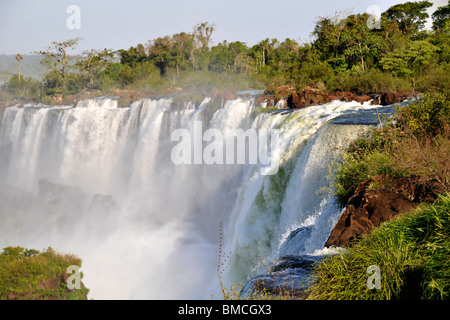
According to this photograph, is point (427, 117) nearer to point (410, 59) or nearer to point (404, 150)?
point (404, 150)

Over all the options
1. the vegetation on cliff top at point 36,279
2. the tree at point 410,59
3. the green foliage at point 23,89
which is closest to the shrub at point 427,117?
the vegetation on cliff top at point 36,279

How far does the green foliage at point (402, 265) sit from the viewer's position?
3807 millimetres

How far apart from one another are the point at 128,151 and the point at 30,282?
1417cm

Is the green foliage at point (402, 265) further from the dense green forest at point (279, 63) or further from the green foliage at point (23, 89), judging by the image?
the green foliage at point (23, 89)

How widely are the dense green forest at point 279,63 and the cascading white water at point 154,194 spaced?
5.26 metres

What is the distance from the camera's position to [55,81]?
124 feet

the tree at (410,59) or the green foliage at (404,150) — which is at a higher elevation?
the tree at (410,59)

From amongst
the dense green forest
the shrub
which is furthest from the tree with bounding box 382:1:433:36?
the shrub

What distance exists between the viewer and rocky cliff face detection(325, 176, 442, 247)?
5961 mm

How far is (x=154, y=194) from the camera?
19.0 metres

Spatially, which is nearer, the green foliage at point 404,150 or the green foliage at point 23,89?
the green foliage at point 404,150

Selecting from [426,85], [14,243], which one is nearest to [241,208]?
[426,85]

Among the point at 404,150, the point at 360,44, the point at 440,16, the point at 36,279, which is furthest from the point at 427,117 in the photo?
the point at 440,16

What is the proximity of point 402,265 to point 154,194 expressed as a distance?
15.9 metres
